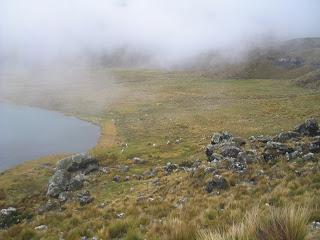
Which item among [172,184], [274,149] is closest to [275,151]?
[274,149]

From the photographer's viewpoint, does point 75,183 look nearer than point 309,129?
Yes

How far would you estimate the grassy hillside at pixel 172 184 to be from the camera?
10.9 metres

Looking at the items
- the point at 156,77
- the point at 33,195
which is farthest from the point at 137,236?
the point at 156,77

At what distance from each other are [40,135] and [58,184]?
41.1 metres

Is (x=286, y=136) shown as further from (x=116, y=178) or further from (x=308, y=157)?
(x=116, y=178)

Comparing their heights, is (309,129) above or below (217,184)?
below

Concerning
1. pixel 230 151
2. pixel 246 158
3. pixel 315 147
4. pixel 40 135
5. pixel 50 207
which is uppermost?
pixel 315 147

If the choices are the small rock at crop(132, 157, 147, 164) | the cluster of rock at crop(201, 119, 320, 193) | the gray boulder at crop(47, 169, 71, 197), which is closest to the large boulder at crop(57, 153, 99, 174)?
the gray boulder at crop(47, 169, 71, 197)

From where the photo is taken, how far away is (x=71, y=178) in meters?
31.1

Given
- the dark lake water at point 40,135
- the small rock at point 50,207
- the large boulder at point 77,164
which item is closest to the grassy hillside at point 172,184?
the small rock at point 50,207

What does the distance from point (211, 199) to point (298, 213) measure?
10.4 metres

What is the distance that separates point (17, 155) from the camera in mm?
53375

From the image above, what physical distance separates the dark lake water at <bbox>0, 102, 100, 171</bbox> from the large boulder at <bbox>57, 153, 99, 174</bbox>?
50.4 feet

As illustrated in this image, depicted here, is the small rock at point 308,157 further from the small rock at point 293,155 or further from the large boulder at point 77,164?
the large boulder at point 77,164
